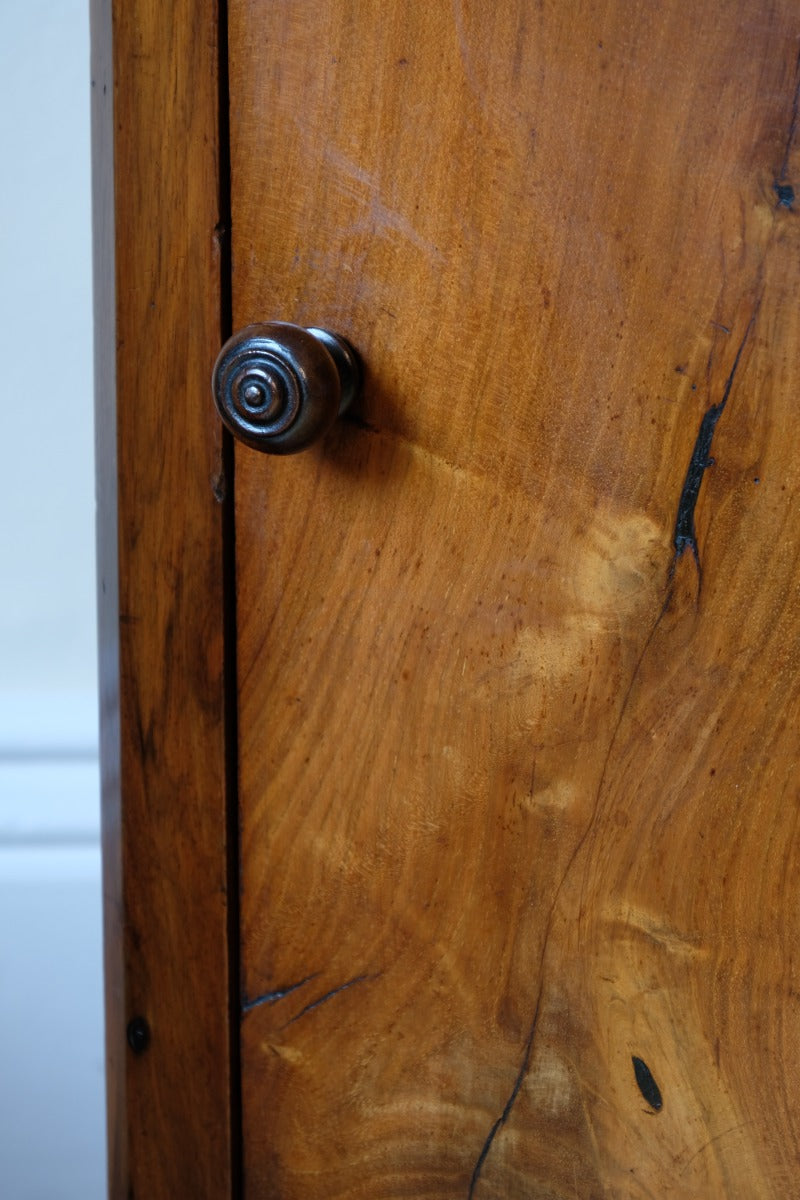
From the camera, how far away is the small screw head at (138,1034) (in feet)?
0.93

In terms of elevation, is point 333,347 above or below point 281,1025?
above

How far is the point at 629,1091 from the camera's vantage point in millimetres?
254

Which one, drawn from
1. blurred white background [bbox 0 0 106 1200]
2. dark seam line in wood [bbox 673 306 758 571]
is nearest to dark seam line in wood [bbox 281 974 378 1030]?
dark seam line in wood [bbox 673 306 758 571]

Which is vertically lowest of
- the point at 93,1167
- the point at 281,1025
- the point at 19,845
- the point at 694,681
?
the point at 93,1167

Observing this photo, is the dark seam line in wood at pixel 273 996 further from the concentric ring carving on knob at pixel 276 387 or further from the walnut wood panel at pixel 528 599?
the concentric ring carving on knob at pixel 276 387

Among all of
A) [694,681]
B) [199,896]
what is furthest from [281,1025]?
[694,681]

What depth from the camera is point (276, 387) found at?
217mm

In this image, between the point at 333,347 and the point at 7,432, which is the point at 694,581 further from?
the point at 7,432

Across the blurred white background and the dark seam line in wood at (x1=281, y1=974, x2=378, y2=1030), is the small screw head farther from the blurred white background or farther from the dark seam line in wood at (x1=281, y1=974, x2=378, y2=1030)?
the blurred white background

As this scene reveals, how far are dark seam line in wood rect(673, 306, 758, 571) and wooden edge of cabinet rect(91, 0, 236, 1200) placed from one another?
0.37 ft

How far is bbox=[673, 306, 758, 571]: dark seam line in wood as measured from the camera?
0.74ft

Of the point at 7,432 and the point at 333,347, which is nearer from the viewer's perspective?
the point at 333,347

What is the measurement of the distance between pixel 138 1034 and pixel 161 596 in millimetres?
121

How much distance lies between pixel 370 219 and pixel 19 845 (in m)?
0.52
